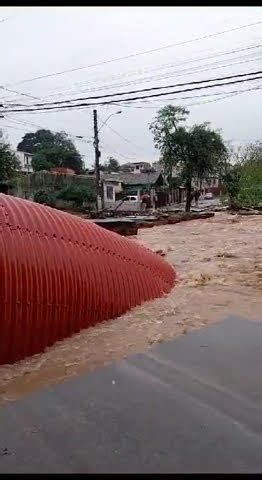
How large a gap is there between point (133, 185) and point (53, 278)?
4954 centimetres

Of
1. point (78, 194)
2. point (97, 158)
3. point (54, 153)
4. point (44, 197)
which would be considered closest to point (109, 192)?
point (54, 153)

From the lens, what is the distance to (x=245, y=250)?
44.6 ft

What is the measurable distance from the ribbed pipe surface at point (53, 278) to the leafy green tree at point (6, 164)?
25.7 metres

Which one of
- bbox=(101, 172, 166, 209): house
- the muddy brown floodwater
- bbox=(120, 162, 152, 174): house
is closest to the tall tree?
bbox=(101, 172, 166, 209): house

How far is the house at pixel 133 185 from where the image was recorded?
49000 millimetres

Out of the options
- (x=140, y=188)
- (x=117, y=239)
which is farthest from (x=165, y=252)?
(x=140, y=188)

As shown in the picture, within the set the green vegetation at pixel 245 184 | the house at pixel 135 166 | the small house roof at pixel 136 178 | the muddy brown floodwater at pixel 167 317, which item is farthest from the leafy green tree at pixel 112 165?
the muddy brown floodwater at pixel 167 317

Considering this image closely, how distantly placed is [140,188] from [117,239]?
4628 centimetres

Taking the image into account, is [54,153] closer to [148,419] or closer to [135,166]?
[135,166]

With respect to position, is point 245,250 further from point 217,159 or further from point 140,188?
point 140,188

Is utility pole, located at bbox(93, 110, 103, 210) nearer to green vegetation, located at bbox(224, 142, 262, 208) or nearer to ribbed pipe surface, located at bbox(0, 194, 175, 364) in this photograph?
green vegetation, located at bbox(224, 142, 262, 208)

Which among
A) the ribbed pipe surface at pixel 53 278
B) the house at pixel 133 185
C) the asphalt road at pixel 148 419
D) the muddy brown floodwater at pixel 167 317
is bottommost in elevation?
the muddy brown floodwater at pixel 167 317

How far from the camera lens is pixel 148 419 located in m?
3.23

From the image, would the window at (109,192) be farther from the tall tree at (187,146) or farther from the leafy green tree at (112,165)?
the leafy green tree at (112,165)
